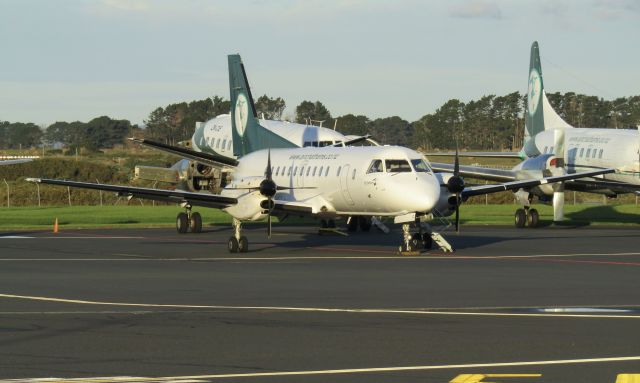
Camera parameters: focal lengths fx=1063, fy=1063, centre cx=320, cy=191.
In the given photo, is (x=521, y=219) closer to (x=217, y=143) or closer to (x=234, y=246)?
(x=217, y=143)

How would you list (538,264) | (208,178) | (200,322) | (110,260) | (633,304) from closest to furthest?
(200,322) < (633,304) < (538,264) < (110,260) < (208,178)

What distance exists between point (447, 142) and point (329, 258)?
13578 centimetres

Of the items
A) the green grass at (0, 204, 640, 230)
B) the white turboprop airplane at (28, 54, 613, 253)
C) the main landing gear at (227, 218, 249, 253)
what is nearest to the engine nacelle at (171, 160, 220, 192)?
the green grass at (0, 204, 640, 230)

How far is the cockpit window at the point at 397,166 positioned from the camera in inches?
1152

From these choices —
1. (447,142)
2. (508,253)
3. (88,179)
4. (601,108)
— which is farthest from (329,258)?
(601,108)

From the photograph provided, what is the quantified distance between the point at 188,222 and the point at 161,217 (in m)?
12.8

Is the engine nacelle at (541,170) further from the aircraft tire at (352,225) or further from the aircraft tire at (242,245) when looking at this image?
the aircraft tire at (242,245)

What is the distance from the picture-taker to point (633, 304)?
16.9m

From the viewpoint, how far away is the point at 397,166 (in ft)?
97.0

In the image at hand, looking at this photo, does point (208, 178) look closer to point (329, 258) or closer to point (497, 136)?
point (329, 258)

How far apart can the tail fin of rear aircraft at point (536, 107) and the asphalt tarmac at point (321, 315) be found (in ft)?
71.4

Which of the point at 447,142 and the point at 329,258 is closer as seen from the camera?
the point at 329,258

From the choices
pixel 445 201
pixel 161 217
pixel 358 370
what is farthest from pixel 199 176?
pixel 358 370

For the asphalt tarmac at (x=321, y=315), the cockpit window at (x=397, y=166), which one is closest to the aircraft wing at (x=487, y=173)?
the asphalt tarmac at (x=321, y=315)
